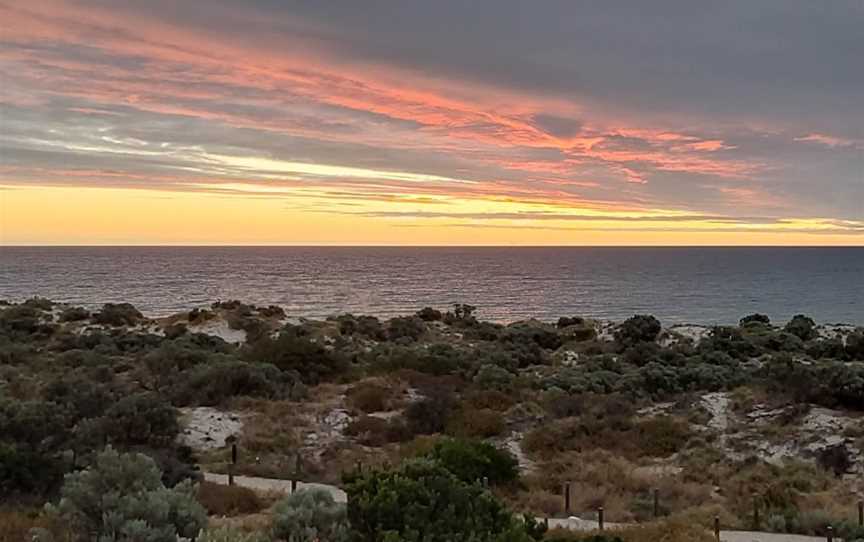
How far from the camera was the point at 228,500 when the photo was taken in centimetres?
Answer: 1162

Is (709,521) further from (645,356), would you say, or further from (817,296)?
(817,296)

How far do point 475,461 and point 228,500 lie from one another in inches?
172

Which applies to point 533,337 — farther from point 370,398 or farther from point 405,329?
point 370,398

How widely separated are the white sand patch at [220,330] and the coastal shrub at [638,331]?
17.8 meters

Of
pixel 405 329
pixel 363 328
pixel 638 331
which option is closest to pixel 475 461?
pixel 638 331

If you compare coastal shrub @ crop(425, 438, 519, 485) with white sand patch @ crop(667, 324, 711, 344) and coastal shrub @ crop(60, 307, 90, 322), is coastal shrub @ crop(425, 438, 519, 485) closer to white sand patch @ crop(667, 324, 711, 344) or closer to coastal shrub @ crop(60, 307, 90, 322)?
white sand patch @ crop(667, 324, 711, 344)

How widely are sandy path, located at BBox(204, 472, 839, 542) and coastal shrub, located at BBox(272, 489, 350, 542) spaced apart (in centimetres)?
163

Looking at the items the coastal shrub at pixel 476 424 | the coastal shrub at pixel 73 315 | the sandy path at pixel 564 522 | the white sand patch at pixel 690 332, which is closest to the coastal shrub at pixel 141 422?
the sandy path at pixel 564 522

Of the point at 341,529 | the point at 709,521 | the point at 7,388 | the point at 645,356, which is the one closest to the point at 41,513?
the point at 341,529

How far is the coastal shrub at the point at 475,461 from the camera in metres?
13.1

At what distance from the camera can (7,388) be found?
20.1 meters

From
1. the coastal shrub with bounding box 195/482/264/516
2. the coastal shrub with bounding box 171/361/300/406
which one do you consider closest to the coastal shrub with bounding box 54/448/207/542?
the coastal shrub with bounding box 195/482/264/516

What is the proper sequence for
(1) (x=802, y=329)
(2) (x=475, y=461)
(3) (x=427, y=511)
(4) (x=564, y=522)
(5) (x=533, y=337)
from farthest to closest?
1. (1) (x=802, y=329)
2. (5) (x=533, y=337)
3. (2) (x=475, y=461)
4. (4) (x=564, y=522)
5. (3) (x=427, y=511)

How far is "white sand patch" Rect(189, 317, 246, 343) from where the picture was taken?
1432 inches
